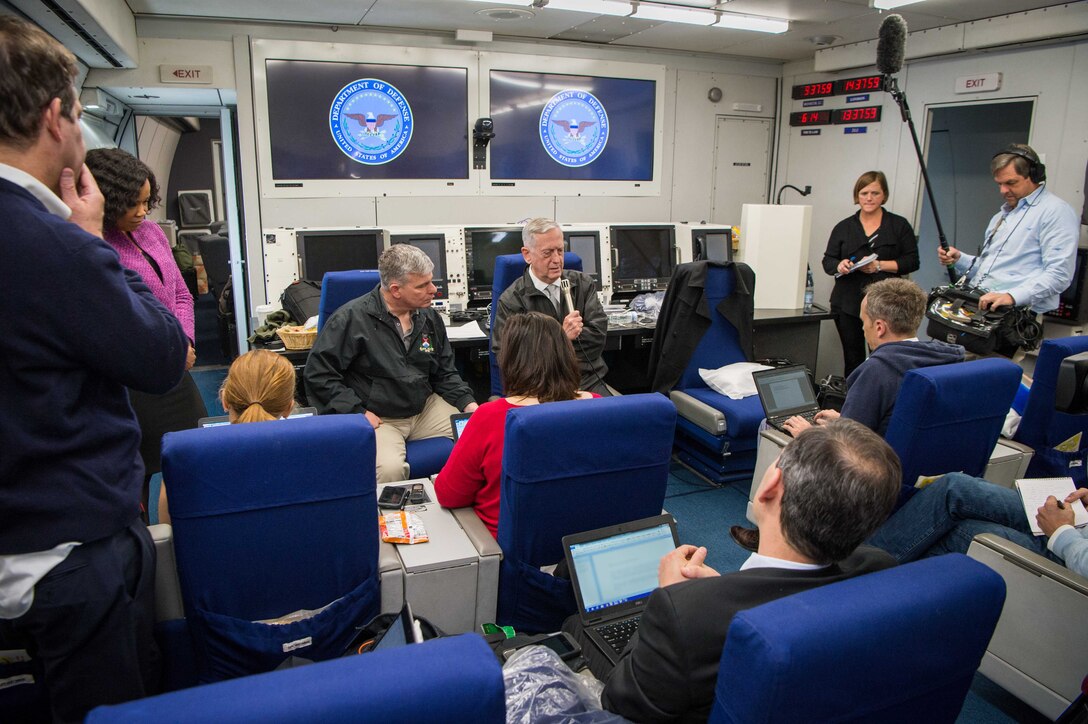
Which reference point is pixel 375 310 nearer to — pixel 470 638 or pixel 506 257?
pixel 506 257

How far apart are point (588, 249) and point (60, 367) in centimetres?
405

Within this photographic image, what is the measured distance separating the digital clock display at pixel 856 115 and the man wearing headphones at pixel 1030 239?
2.03 metres

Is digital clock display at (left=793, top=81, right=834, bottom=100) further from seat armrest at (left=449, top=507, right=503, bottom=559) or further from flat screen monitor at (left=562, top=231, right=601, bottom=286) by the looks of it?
seat armrest at (left=449, top=507, right=503, bottom=559)

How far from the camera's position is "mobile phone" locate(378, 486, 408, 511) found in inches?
84.3

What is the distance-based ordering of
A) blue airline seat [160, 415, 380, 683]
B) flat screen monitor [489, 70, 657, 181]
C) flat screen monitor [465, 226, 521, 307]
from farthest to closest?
flat screen monitor [489, 70, 657, 181], flat screen monitor [465, 226, 521, 307], blue airline seat [160, 415, 380, 683]

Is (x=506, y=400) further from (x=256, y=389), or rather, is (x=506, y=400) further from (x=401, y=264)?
(x=401, y=264)

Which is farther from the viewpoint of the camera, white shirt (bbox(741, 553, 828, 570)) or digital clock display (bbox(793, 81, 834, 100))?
digital clock display (bbox(793, 81, 834, 100))

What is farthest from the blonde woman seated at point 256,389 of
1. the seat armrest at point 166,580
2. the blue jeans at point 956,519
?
the blue jeans at point 956,519

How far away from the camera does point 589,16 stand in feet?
15.8

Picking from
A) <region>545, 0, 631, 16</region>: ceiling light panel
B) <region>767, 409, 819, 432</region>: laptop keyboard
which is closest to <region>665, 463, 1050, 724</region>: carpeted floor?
<region>767, 409, 819, 432</region>: laptop keyboard

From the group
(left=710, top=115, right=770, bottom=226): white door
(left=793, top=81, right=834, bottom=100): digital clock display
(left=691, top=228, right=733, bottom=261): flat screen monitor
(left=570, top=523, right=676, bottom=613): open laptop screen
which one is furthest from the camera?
(left=710, top=115, right=770, bottom=226): white door

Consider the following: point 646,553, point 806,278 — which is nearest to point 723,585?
point 646,553

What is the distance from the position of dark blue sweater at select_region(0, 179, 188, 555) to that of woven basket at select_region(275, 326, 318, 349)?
2384 mm

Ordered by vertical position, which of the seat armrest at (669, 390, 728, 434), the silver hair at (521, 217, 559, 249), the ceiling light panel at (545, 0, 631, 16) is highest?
the ceiling light panel at (545, 0, 631, 16)
